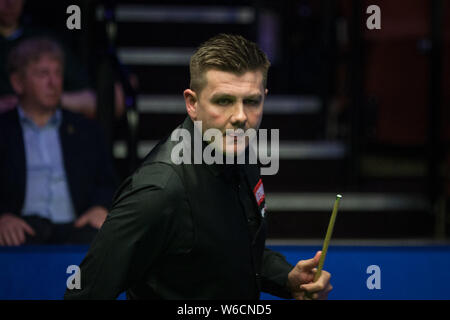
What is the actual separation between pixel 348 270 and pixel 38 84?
162cm

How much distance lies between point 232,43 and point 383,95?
19.7 ft

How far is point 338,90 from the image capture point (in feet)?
21.7

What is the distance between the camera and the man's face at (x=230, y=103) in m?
1.22

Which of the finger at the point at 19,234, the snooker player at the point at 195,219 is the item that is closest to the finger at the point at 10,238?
the finger at the point at 19,234

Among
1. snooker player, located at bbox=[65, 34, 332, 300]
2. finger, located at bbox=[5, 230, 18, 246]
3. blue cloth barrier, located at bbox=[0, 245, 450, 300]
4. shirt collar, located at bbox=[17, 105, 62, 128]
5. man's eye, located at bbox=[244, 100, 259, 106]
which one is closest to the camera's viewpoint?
snooker player, located at bbox=[65, 34, 332, 300]

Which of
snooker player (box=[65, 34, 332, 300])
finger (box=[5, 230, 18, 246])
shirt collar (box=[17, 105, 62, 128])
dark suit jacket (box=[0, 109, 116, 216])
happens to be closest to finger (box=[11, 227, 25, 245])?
finger (box=[5, 230, 18, 246])

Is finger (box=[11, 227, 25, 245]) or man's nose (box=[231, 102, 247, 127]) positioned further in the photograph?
finger (box=[11, 227, 25, 245])

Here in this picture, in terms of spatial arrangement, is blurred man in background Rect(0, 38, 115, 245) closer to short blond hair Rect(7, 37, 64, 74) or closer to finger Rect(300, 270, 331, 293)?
short blond hair Rect(7, 37, 64, 74)

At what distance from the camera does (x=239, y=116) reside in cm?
122

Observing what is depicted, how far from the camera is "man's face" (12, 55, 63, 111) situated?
9.01 ft

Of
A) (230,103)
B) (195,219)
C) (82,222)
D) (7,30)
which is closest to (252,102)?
(230,103)

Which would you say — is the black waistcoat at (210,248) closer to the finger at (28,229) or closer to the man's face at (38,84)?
the finger at (28,229)
